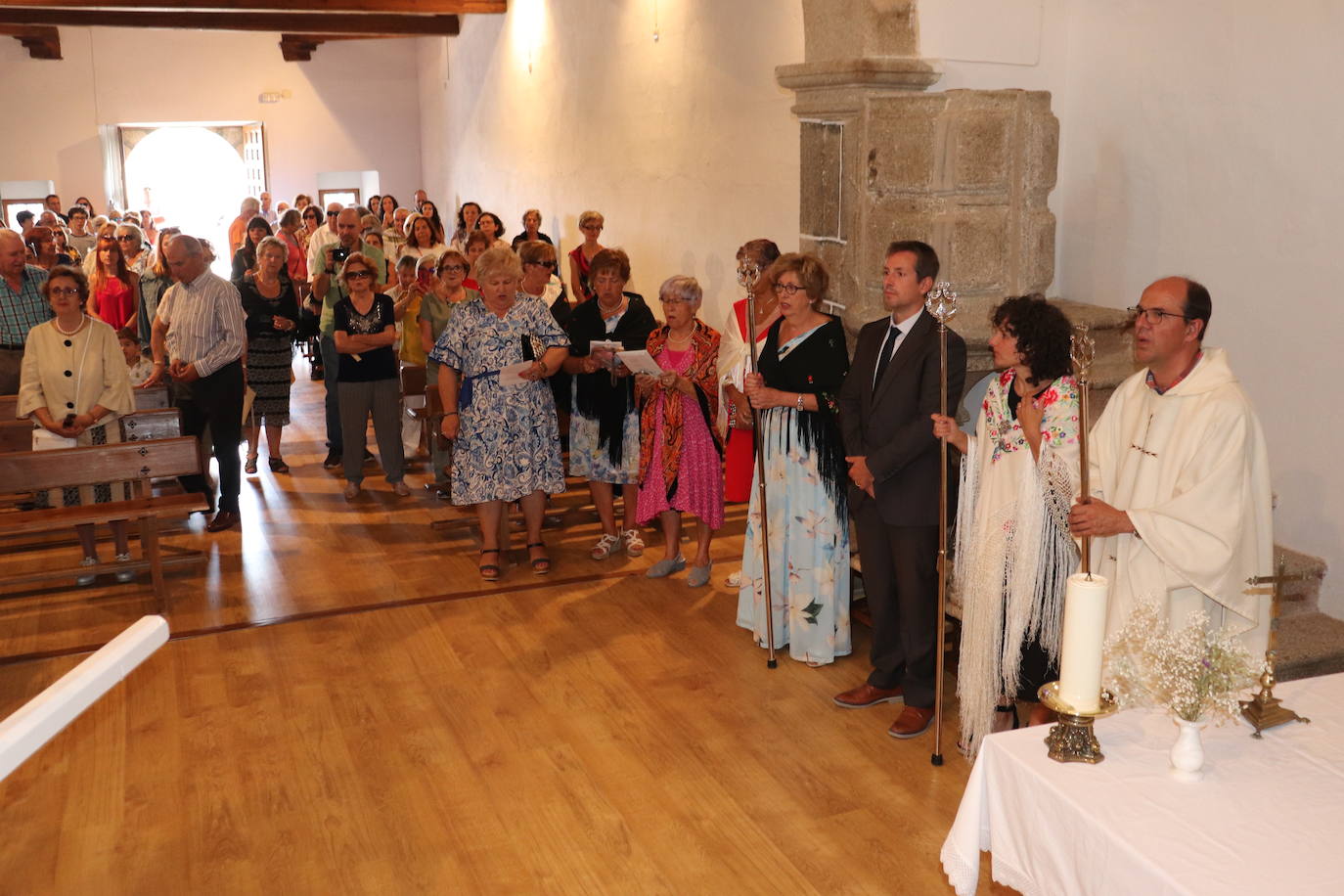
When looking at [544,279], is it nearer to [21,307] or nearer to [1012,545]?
[21,307]

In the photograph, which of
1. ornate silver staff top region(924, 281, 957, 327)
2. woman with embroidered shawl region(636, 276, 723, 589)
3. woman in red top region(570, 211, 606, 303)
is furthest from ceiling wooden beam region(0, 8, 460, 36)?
ornate silver staff top region(924, 281, 957, 327)

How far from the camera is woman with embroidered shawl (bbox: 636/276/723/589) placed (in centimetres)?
512

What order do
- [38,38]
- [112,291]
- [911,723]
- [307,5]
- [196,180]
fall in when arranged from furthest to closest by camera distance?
[196,180] < [38,38] < [307,5] < [112,291] < [911,723]

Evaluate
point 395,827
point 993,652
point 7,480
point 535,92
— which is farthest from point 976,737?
point 535,92

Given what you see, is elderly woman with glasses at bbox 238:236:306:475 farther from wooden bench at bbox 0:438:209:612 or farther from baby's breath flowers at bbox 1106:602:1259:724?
baby's breath flowers at bbox 1106:602:1259:724

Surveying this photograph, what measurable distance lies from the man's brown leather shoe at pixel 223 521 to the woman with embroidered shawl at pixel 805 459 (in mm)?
3280

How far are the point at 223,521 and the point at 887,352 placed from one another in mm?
3978

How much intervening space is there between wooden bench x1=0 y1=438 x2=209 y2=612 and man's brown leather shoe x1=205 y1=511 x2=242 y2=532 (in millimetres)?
811

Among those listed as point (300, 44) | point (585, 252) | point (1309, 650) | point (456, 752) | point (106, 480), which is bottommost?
point (456, 752)

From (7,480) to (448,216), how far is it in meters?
12.0

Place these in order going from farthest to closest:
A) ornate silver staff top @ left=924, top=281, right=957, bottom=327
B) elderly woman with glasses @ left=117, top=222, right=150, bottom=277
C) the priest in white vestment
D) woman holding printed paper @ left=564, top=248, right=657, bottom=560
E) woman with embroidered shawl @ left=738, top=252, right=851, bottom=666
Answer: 1. elderly woman with glasses @ left=117, top=222, right=150, bottom=277
2. woman holding printed paper @ left=564, top=248, right=657, bottom=560
3. woman with embroidered shawl @ left=738, top=252, right=851, bottom=666
4. ornate silver staff top @ left=924, top=281, right=957, bottom=327
5. the priest in white vestment

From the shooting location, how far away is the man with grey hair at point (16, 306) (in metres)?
6.36

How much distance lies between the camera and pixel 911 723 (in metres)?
3.92

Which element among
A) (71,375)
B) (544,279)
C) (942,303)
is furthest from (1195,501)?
(71,375)
